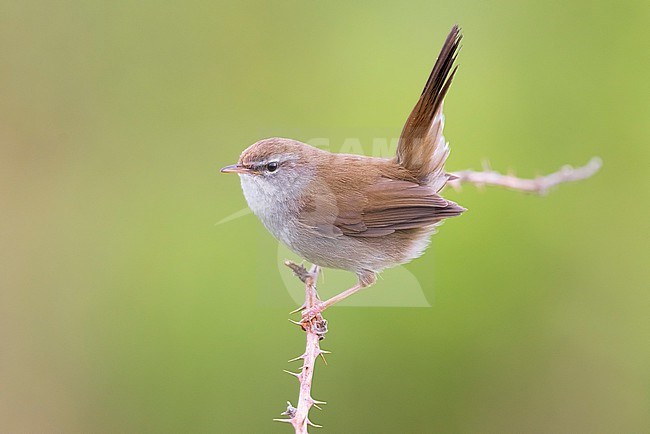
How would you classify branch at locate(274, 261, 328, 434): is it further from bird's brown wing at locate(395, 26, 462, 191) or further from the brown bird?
bird's brown wing at locate(395, 26, 462, 191)

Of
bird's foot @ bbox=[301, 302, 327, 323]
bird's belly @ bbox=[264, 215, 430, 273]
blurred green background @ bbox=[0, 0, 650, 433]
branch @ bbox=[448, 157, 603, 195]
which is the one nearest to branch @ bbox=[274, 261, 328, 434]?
bird's foot @ bbox=[301, 302, 327, 323]

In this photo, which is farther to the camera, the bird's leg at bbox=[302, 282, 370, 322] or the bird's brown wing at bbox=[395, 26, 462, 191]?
the bird's leg at bbox=[302, 282, 370, 322]

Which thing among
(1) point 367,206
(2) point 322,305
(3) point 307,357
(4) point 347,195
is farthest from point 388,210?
(3) point 307,357

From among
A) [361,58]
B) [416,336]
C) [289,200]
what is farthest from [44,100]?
[416,336]

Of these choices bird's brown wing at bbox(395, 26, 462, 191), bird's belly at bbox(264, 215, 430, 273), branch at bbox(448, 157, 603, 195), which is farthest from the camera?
bird's belly at bbox(264, 215, 430, 273)

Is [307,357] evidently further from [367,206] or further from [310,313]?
[367,206]

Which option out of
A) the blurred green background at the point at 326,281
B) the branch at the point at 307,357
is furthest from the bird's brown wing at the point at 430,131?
the blurred green background at the point at 326,281
